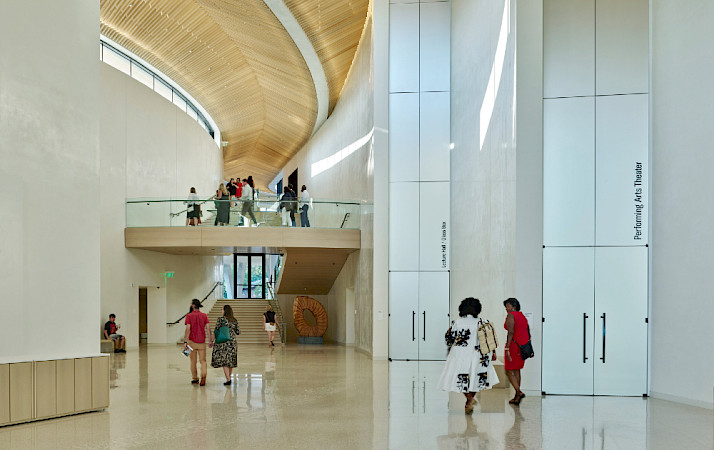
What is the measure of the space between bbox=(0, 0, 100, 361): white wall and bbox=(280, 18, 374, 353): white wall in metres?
9.67

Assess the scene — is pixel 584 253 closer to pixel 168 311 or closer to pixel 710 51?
pixel 710 51

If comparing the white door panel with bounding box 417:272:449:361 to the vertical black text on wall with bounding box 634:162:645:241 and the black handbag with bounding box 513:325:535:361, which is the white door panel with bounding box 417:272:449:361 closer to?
the vertical black text on wall with bounding box 634:162:645:241

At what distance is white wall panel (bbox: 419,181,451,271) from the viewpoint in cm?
1738

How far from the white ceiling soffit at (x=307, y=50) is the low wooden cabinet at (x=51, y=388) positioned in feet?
39.4

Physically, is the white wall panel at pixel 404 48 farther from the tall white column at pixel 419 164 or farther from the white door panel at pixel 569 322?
the white door panel at pixel 569 322

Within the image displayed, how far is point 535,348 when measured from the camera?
410 inches

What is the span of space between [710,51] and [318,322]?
19.0 m

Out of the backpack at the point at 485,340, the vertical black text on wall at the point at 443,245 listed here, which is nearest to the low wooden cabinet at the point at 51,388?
the backpack at the point at 485,340

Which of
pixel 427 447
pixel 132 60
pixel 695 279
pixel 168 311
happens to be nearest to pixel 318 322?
pixel 168 311

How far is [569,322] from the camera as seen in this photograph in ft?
34.7

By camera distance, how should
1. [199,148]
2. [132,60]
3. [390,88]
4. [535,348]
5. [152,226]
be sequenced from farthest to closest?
[199,148] < [132,60] < [152,226] < [390,88] < [535,348]

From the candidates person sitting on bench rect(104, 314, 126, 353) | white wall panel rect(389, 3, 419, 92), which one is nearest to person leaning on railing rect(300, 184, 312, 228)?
white wall panel rect(389, 3, 419, 92)

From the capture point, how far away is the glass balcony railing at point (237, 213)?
2112 centimetres

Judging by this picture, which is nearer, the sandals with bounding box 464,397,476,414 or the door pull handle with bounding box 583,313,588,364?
the sandals with bounding box 464,397,476,414
